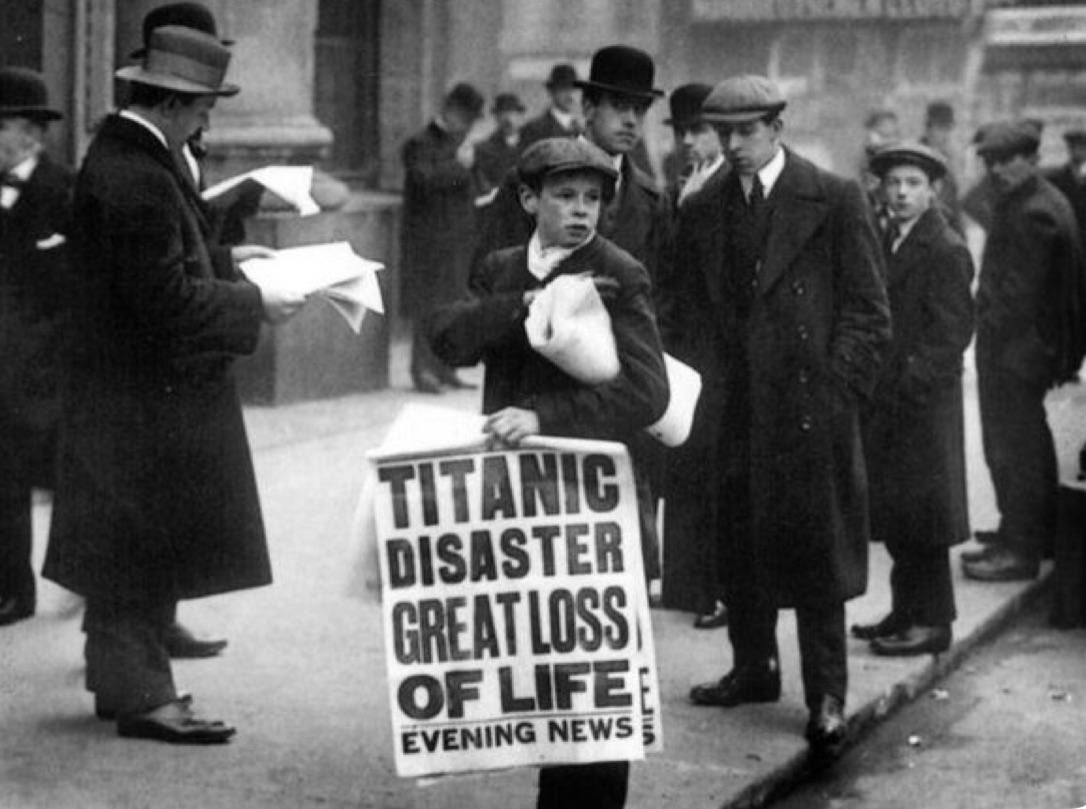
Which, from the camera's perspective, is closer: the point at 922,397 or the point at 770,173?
the point at 770,173

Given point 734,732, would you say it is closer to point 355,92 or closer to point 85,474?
point 85,474

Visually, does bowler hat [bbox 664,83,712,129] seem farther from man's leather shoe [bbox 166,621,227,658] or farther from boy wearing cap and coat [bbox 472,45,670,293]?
man's leather shoe [bbox 166,621,227,658]

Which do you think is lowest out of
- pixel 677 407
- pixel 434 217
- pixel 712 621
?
pixel 712 621

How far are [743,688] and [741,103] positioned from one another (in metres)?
1.75

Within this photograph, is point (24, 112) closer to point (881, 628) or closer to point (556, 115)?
point (881, 628)

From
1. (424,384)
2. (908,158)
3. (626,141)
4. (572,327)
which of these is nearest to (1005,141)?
(908,158)

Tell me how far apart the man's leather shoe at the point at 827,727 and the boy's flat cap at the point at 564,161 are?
2.02 meters

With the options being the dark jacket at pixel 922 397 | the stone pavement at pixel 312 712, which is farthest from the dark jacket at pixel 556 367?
the dark jacket at pixel 922 397

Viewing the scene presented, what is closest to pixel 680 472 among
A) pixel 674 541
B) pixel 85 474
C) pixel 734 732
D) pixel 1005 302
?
pixel 674 541

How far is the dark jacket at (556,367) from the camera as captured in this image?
5238mm

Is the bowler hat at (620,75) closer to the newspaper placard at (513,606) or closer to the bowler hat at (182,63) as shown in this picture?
the bowler hat at (182,63)

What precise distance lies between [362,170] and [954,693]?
9003 mm

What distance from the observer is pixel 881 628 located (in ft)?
26.7

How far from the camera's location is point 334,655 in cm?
754
